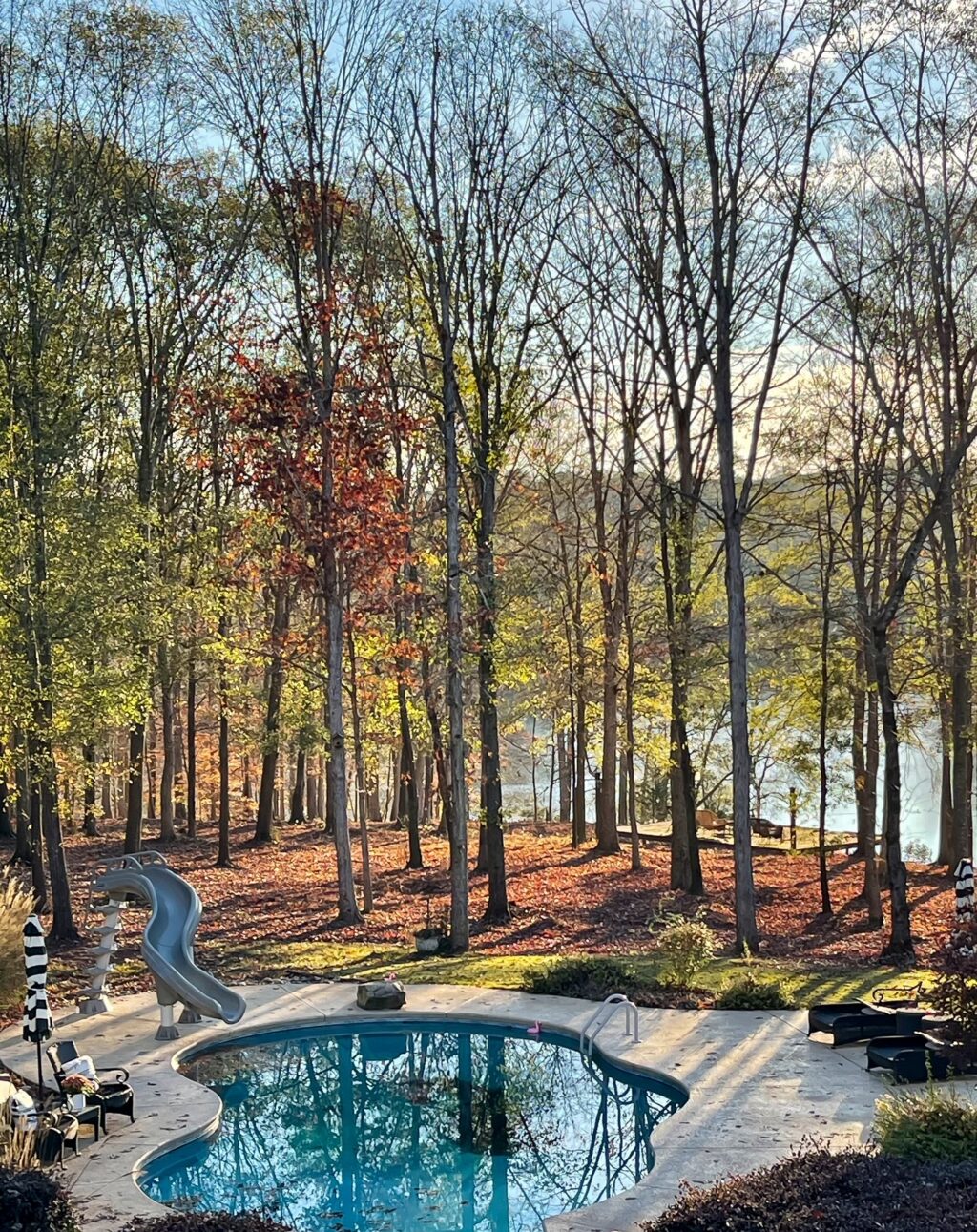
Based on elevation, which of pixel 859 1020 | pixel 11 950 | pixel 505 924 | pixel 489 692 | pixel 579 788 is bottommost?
pixel 505 924

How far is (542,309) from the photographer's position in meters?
22.2

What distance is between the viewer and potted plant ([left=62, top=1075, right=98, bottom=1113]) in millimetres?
9109

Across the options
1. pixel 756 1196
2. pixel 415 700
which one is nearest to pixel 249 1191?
pixel 756 1196

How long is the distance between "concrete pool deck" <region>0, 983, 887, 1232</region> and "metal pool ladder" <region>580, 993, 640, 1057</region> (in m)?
0.14

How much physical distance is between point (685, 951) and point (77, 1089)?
7.44 m

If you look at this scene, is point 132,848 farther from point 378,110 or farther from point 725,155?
point 725,155

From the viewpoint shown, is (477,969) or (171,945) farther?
(477,969)

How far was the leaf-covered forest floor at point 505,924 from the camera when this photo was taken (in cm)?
1552

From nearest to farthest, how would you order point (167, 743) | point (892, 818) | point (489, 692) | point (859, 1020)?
point (859, 1020) < point (892, 818) < point (489, 692) < point (167, 743)

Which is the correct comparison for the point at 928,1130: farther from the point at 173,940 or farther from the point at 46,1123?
the point at 173,940

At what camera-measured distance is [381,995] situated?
13438 millimetres

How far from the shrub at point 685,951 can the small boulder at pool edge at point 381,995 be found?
331cm

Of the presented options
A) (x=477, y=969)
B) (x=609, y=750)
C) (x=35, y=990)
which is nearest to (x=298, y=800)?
(x=609, y=750)

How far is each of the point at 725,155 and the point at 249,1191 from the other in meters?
14.6
